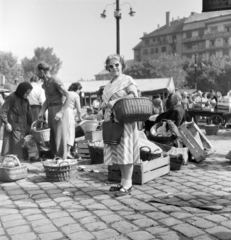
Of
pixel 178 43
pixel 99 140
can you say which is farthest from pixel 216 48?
pixel 99 140

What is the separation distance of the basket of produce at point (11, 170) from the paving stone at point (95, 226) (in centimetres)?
238

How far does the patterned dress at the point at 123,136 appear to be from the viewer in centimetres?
492

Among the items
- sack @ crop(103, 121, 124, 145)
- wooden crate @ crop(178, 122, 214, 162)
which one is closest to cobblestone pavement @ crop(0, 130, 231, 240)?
sack @ crop(103, 121, 124, 145)

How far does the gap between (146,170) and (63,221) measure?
1998 mm

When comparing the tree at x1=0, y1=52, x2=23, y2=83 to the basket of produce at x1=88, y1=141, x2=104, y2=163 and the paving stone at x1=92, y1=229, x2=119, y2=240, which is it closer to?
the basket of produce at x1=88, y1=141, x2=104, y2=163

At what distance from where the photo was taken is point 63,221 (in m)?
3.90

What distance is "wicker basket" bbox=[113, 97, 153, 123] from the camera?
466 cm

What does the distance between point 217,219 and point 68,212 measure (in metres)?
1.67

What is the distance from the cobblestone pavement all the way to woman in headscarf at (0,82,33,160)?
1.20 metres

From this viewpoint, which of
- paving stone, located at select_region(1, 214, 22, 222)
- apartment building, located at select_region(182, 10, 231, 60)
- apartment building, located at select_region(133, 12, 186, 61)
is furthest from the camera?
apartment building, located at select_region(133, 12, 186, 61)

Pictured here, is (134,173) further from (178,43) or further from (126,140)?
(178,43)

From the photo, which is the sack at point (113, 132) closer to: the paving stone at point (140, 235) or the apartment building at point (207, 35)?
the paving stone at point (140, 235)

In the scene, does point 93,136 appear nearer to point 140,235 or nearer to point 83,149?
point 83,149

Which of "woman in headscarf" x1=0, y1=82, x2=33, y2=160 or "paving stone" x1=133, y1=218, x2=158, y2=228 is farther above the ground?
"woman in headscarf" x1=0, y1=82, x2=33, y2=160
